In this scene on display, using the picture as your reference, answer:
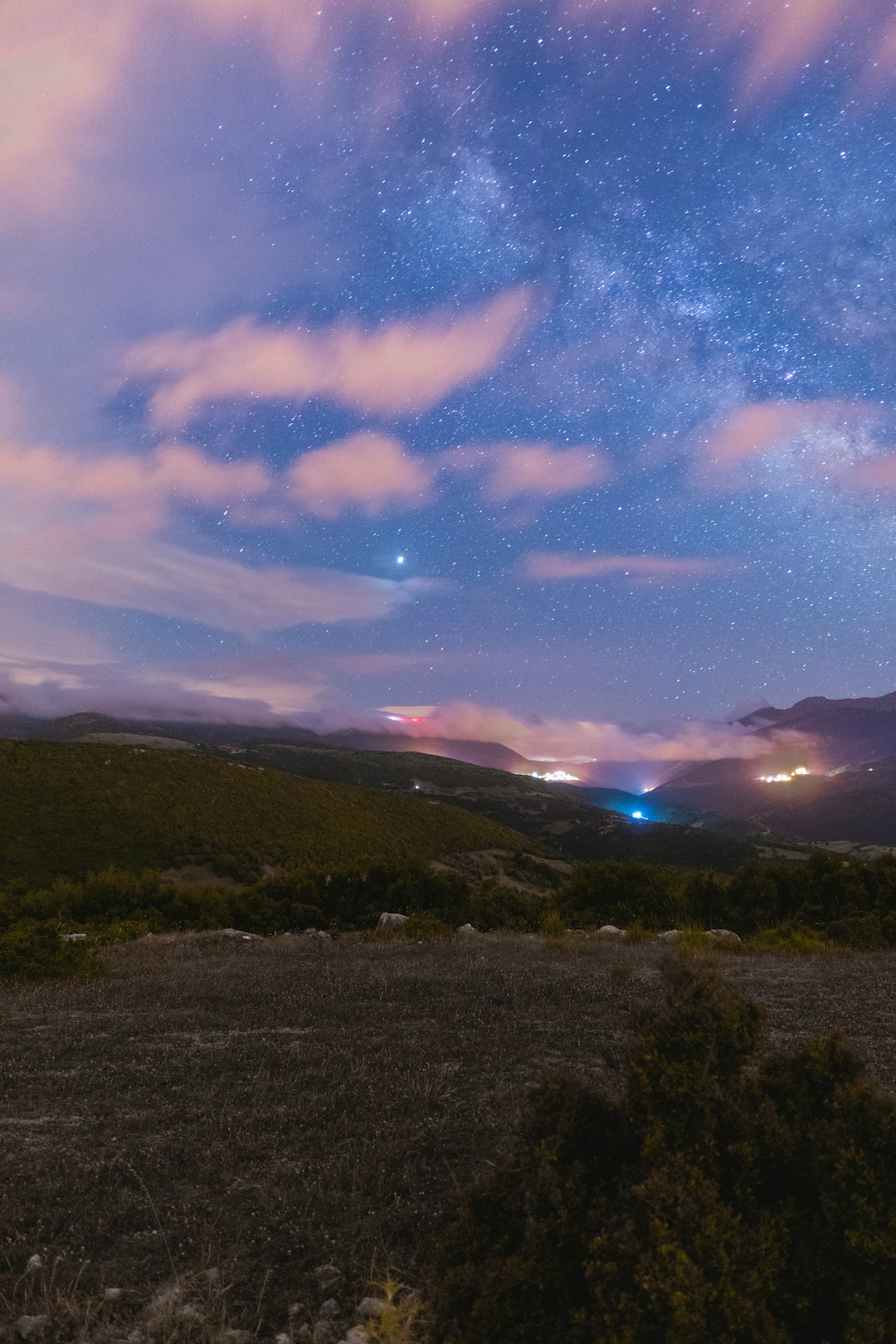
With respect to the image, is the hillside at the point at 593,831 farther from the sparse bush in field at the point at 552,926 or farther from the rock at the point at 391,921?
the rock at the point at 391,921

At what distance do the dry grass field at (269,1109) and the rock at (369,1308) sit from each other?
0.25 feet

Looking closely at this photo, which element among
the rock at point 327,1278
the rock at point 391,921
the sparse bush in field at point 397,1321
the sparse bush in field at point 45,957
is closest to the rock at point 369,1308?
the sparse bush in field at point 397,1321

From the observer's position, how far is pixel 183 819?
5347 centimetres

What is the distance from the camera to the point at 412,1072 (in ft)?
26.0

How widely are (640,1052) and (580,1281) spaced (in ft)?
3.65

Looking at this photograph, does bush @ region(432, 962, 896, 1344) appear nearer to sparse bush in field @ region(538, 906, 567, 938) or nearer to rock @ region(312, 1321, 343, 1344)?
rock @ region(312, 1321, 343, 1344)

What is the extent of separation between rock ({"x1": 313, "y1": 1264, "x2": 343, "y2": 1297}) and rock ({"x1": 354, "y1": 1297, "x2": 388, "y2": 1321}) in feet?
0.94

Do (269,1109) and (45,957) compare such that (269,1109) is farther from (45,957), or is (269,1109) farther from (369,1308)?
(45,957)

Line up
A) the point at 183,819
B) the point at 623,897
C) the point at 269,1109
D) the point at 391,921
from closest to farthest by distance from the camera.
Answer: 1. the point at 269,1109
2. the point at 391,921
3. the point at 623,897
4. the point at 183,819

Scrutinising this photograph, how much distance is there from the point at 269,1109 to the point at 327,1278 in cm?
276

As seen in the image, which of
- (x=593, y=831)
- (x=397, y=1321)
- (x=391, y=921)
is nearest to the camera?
(x=397, y=1321)

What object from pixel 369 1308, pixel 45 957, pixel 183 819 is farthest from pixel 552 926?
pixel 183 819

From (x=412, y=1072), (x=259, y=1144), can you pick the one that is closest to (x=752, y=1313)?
(x=259, y=1144)

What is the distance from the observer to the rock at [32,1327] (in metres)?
3.94
